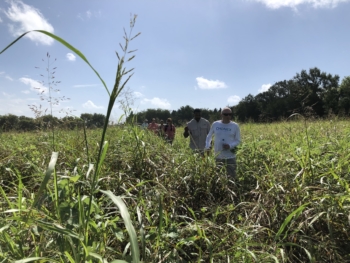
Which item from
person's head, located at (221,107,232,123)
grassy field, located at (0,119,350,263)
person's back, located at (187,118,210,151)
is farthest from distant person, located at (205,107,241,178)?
person's back, located at (187,118,210,151)

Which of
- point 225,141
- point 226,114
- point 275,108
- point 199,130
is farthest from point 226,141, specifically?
point 275,108

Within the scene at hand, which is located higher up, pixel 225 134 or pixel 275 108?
pixel 275 108

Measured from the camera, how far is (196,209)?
2.43 metres

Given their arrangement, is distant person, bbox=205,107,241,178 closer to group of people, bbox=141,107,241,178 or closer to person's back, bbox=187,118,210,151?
group of people, bbox=141,107,241,178

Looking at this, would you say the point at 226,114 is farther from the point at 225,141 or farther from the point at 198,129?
the point at 198,129

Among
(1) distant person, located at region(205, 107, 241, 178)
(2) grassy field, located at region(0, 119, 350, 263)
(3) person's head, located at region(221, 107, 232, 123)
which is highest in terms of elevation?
(3) person's head, located at region(221, 107, 232, 123)

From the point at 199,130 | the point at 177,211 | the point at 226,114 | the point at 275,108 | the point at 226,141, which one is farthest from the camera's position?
the point at 275,108

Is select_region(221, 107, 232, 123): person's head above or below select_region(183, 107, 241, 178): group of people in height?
above

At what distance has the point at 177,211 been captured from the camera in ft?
7.46

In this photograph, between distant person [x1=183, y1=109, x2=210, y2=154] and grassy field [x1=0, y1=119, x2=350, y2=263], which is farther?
distant person [x1=183, y1=109, x2=210, y2=154]

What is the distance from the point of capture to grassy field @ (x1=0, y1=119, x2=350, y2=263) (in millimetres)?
1322

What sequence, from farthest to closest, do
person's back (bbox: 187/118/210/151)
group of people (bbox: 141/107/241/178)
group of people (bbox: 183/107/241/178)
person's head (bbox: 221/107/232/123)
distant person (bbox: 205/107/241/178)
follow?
person's back (bbox: 187/118/210/151)
person's head (bbox: 221/107/232/123)
distant person (bbox: 205/107/241/178)
group of people (bbox: 183/107/241/178)
group of people (bbox: 141/107/241/178)

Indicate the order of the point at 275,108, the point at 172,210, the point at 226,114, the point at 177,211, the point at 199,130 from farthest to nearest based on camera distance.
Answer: the point at 275,108
the point at 199,130
the point at 226,114
the point at 177,211
the point at 172,210

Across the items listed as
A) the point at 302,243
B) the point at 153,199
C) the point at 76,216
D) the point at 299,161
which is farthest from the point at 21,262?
the point at 299,161
